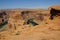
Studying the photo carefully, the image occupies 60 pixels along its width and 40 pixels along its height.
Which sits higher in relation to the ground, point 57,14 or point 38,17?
point 57,14

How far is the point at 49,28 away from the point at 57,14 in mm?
2772

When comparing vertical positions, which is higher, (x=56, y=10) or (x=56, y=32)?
(x=56, y=10)

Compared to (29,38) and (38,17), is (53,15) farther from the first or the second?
(38,17)

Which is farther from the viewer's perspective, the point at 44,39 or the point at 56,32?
the point at 56,32

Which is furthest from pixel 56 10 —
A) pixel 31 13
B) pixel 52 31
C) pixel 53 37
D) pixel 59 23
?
pixel 31 13

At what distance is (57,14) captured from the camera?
1346cm

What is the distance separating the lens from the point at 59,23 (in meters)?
11.6

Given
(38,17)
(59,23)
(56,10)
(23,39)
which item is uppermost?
Answer: (56,10)

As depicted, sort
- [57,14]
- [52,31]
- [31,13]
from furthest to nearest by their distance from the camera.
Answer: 1. [31,13]
2. [57,14]
3. [52,31]

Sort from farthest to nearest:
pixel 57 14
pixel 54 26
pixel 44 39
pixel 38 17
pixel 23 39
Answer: pixel 38 17, pixel 57 14, pixel 54 26, pixel 23 39, pixel 44 39

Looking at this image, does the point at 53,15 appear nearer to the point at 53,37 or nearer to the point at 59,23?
the point at 59,23

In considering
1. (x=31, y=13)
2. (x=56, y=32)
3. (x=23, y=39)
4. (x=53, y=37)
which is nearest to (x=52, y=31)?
(x=56, y=32)

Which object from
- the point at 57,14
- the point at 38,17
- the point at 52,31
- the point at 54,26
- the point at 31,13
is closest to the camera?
the point at 52,31

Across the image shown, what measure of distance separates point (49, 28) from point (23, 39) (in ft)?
8.67
